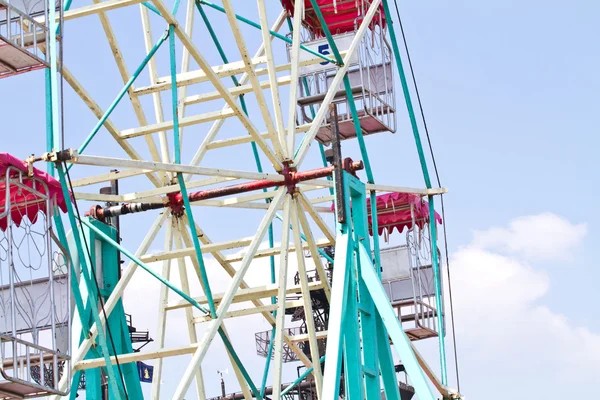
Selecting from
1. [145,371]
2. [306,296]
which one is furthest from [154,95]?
[145,371]

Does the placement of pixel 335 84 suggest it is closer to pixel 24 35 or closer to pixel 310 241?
pixel 310 241

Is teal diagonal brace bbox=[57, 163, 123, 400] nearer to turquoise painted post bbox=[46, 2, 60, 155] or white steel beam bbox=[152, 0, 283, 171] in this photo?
turquoise painted post bbox=[46, 2, 60, 155]

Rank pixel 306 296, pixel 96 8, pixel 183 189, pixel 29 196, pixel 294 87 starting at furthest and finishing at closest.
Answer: pixel 294 87
pixel 306 296
pixel 96 8
pixel 183 189
pixel 29 196

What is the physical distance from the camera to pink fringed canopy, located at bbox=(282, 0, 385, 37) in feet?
88.1

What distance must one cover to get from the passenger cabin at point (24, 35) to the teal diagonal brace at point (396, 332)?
6.17 m

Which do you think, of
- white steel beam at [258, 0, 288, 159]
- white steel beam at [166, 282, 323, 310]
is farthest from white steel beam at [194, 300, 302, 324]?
white steel beam at [258, 0, 288, 159]

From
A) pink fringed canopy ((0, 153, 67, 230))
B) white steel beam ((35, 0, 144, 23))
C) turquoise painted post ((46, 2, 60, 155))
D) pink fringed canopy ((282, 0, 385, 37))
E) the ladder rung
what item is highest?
pink fringed canopy ((282, 0, 385, 37))

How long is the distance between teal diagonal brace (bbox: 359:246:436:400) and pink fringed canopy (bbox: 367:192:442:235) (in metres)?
4.69

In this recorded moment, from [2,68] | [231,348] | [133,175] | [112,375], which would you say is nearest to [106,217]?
[133,175]

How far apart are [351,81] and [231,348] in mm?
5697

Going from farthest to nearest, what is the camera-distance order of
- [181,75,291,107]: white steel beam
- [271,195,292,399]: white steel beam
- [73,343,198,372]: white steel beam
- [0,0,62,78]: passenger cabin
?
1. [181,75,291,107]: white steel beam
2. [271,195,292,399]: white steel beam
3. [73,343,198,372]: white steel beam
4. [0,0,62,78]: passenger cabin

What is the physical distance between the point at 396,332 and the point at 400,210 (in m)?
6.01

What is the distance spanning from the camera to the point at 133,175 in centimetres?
2248

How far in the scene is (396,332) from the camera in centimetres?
2148
